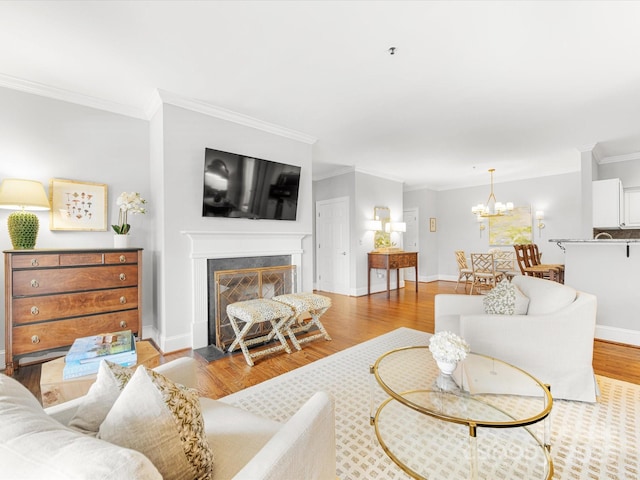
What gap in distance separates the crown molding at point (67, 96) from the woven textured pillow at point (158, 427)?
3.45 m

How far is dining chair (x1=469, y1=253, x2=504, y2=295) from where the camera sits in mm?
5895

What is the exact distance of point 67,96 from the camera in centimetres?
295

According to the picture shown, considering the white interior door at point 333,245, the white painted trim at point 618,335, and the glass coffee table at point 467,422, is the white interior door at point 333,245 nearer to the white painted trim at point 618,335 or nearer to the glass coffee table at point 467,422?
the white painted trim at point 618,335

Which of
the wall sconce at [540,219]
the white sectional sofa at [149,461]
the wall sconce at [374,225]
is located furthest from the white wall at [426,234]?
the white sectional sofa at [149,461]

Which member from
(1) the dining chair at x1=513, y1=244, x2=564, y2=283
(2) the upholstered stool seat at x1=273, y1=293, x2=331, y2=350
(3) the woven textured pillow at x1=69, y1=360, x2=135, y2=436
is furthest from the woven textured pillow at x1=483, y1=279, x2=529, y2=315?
(1) the dining chair at x1=513, y1=244, x2=564, y2=283

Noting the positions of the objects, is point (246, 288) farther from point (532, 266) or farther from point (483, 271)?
point (483, 271)

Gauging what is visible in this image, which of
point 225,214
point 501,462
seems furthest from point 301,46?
point 501,462

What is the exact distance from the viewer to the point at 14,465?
47 centimetres

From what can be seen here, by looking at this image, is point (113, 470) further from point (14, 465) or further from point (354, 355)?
point (354, 355)

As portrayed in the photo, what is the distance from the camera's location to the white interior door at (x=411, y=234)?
26.4ft

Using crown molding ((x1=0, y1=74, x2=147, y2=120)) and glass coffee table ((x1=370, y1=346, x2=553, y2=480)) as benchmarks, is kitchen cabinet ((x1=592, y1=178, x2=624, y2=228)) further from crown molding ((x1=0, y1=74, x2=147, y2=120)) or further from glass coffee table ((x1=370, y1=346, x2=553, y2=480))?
crown molding ((x1=0, y1=74, x2=147, y2=120))

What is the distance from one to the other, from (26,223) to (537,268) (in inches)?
249

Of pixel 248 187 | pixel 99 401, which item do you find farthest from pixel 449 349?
pixel 248 187

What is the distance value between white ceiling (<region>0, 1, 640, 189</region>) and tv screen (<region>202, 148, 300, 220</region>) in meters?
0.57
